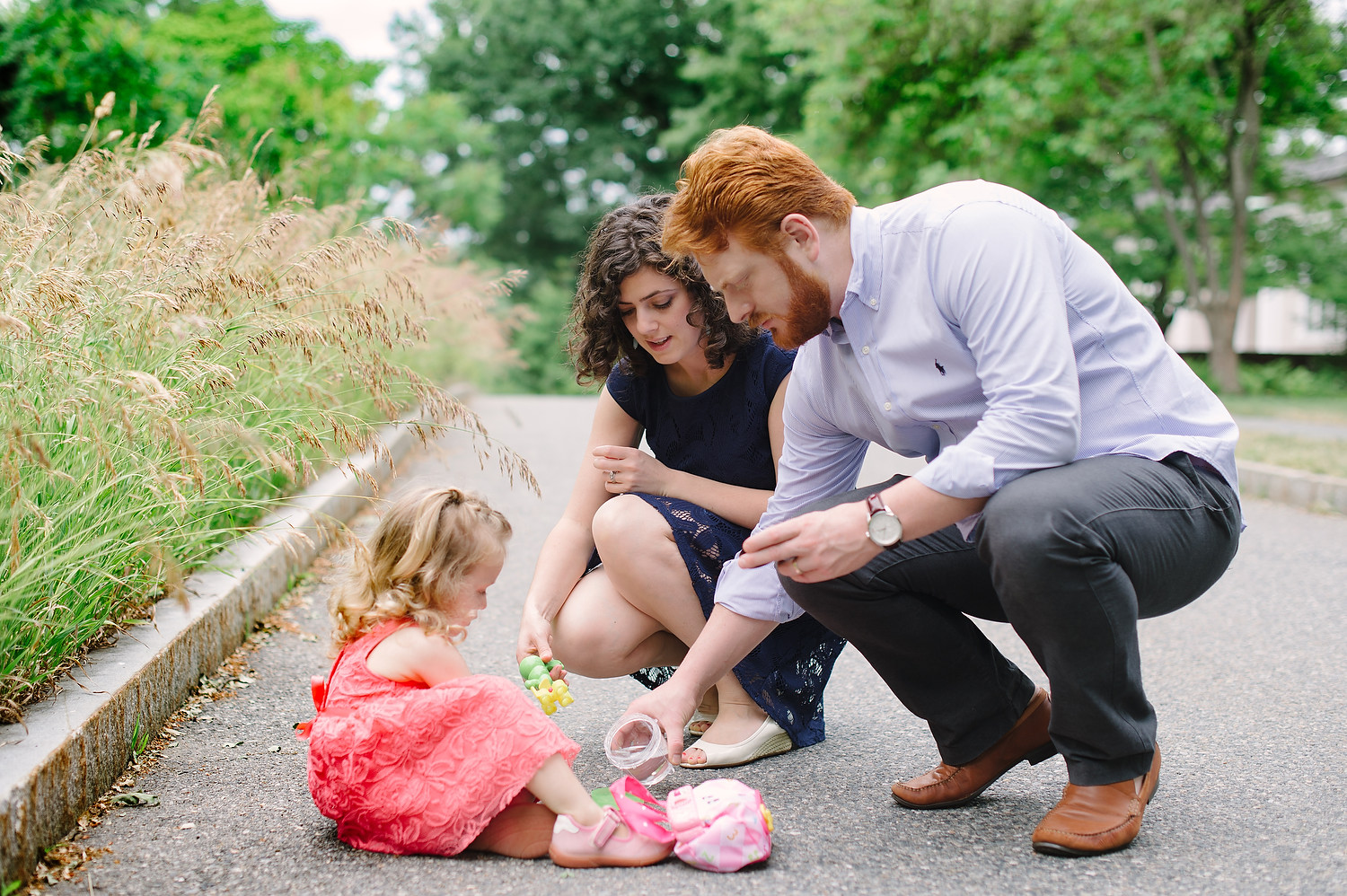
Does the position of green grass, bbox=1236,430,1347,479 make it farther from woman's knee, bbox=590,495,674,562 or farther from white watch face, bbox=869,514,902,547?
white watch face, bbox=869,514,902,547

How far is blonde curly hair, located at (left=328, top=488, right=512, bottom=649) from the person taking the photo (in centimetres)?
203

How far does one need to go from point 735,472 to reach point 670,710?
76 cm

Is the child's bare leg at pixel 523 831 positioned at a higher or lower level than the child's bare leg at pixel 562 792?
lower

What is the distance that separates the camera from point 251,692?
2797 mm

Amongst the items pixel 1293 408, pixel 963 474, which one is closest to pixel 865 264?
pixel 963 474

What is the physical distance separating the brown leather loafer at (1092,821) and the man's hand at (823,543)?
1.84ft

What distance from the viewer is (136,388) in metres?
1.86

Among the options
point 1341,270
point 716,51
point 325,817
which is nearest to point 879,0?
point 1341,270

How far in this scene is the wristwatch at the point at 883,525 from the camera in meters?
1.83

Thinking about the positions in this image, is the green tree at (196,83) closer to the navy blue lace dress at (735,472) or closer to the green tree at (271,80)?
the green tree at (271,80)

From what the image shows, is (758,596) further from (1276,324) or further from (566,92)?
(1276,324)

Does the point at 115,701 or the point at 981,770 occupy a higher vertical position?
the point at 115,701

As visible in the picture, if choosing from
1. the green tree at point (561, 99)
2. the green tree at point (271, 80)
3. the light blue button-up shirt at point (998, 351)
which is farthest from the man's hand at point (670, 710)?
the green tree at point (561, 99)

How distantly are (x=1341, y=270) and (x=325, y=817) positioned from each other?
21.5 metres
